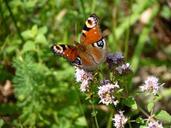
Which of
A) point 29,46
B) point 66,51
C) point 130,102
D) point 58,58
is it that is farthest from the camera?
point 58,58

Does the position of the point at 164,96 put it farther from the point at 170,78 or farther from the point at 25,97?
the point at 25,97

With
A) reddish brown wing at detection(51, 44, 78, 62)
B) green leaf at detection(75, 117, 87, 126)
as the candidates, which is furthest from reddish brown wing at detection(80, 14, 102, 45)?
green leaf at detection(75, 117, 87, 126)

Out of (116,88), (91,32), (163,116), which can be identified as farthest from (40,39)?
(163,116)

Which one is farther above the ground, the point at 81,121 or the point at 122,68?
the point at 81,121

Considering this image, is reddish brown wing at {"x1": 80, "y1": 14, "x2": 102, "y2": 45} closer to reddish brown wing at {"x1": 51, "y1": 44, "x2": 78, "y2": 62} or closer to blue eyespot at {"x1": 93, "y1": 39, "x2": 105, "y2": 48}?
blue eyespot at {"x1": 93, "y1": 39, "x2": 105, "y2": 48}

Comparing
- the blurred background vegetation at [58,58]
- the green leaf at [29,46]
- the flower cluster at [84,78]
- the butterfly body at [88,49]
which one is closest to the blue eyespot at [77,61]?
the butterfly body at [88,49]

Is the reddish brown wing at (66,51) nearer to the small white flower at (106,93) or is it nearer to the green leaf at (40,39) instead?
the small white flower at (106,93)

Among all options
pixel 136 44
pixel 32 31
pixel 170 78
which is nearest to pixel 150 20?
pixel 136 44

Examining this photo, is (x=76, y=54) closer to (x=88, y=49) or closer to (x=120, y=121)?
(x=88, y=49)
